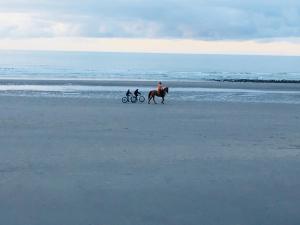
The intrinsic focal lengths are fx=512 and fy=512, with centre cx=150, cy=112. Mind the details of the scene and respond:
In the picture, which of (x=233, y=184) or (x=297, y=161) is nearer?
(x=233, y=184)

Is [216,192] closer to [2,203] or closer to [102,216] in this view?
[102,216]

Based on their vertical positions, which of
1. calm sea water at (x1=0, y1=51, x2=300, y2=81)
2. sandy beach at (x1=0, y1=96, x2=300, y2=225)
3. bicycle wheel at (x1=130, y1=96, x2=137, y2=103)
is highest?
calm sea water at (x1=0, y1=51, x2=300, y2=81)

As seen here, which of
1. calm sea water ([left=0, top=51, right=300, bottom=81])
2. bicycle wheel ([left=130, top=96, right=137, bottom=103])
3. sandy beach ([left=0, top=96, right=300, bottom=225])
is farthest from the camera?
calm sea water ([left=0, top=51, right=300, bottom=81])

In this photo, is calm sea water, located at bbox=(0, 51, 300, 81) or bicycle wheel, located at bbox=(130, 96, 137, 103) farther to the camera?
calm sea water, located at bbox=(0, 51, 300, 81)

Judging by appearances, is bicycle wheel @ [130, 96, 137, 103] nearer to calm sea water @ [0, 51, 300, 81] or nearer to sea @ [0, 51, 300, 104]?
Result: sea @ [0, 51, 300, 104]

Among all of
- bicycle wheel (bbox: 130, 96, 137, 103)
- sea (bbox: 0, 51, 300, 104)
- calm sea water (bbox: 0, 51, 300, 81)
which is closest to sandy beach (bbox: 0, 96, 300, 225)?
bicycle wheel (bbox: 130, 96, 137, 103)

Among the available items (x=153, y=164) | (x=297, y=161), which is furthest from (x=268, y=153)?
(x=153, y=164)

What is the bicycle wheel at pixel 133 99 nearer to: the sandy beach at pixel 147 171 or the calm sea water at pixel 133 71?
the sandy beach at pixel 147 171

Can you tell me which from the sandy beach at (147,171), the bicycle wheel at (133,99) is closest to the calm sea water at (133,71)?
the bicycle wheel at (133,99)

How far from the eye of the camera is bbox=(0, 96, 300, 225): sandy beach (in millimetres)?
8008

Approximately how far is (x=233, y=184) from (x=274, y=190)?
2.60 ft

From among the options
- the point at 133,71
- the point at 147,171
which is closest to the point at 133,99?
the point at 147,171

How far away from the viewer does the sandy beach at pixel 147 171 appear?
801 centimetres

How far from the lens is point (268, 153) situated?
13.3 meters
